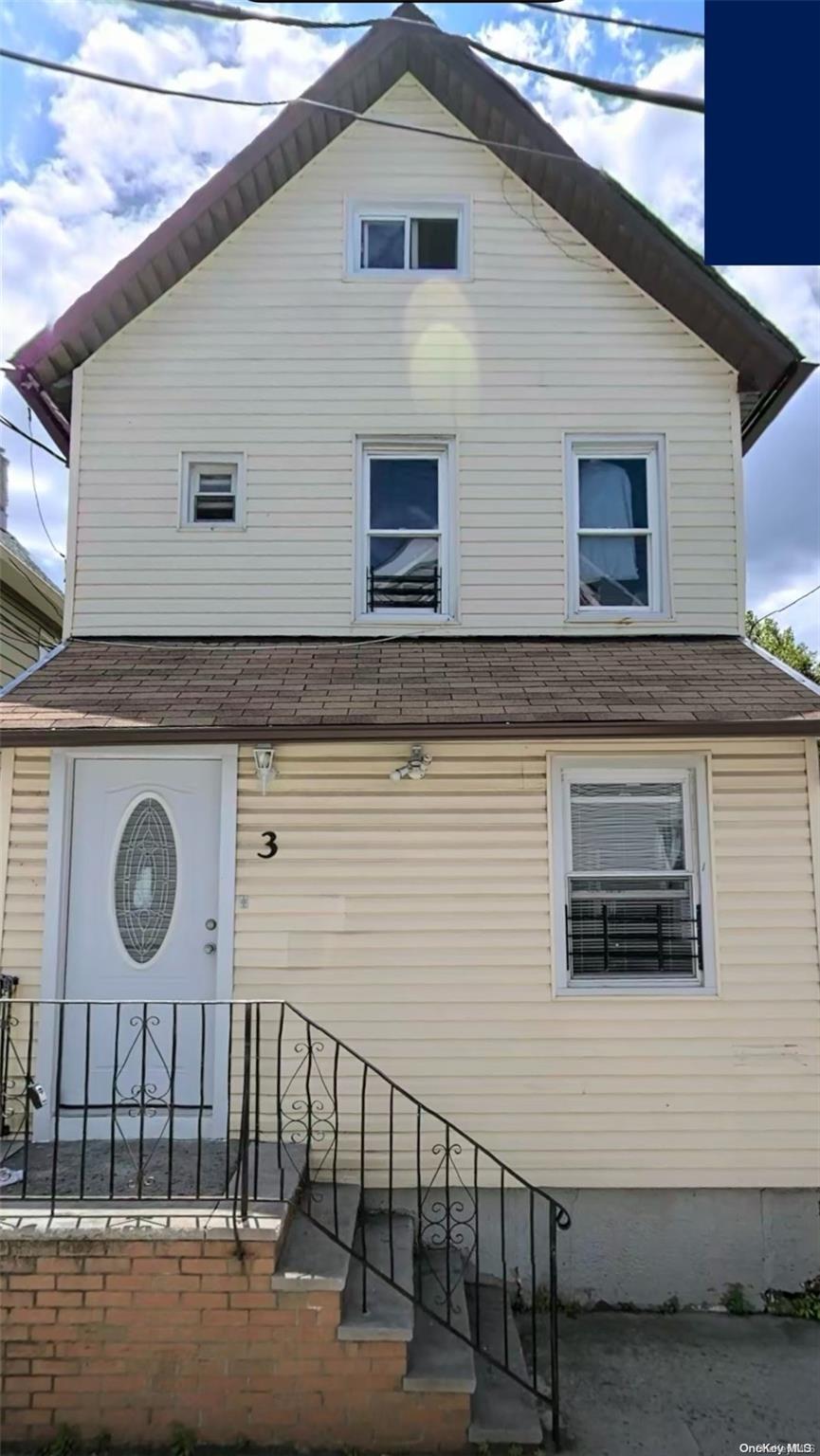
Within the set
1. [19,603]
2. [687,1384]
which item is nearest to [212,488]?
[19,603]

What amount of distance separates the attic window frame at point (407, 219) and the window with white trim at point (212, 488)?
5.64 feet

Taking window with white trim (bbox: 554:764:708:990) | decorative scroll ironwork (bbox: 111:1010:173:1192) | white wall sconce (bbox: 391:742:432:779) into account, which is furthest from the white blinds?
decorative scroll ironwork (bbox: 111:1010:173:1192)

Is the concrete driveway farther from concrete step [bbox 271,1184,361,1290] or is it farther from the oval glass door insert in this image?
the oval glass door insert

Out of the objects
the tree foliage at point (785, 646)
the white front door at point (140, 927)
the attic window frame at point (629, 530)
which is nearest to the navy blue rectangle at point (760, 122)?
the attic window frame at point (629, 530)

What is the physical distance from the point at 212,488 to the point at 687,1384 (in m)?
5.98

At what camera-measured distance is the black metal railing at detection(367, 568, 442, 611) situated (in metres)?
6.22

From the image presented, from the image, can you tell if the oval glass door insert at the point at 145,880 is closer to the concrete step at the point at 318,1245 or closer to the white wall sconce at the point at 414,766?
the white wall sconce at the point at 414,766

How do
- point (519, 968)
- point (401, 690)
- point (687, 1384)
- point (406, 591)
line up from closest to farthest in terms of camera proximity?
point (687, 1384), point (519, 968), point (401, 690), point (406, 591)

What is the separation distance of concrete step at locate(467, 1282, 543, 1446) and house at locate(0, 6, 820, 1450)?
0.08 ft

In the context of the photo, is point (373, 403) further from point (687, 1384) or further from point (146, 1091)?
point (687, 1384)

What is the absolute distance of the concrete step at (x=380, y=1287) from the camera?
3688 millimetres

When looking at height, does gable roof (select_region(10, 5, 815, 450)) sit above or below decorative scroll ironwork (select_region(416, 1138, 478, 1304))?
above

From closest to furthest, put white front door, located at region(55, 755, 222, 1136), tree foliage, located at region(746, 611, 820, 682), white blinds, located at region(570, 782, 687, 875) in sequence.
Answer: white front door, located at region(55, 755, 222, 1136), white blinds, located at region(570, 782, 687, 875), tree foliage, located at region(746, 611, 820, 682)

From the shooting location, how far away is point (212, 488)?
6.31 m
